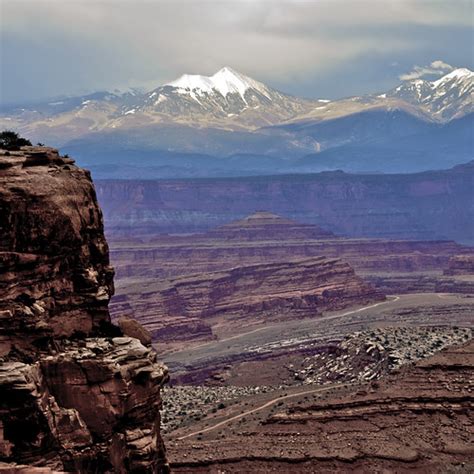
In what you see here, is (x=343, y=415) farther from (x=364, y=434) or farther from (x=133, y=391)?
(x=133, y=391)

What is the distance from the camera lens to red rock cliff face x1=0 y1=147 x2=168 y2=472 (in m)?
33.8

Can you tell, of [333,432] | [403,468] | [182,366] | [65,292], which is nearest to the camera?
[65,292]

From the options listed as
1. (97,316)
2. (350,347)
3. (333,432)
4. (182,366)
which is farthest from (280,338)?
(97,316)

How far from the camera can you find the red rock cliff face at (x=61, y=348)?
111 feet

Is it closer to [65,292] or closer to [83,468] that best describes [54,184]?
[65,292]

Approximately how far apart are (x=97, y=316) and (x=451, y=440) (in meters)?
24.7

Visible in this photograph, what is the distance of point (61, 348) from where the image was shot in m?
36.4

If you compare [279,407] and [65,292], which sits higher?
[65,292]

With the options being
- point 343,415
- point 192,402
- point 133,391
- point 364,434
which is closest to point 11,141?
point 133,391

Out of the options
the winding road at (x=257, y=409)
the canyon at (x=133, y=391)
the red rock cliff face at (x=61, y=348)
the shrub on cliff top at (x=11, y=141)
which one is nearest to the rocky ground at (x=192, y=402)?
the canyon at (x=133, y=391)

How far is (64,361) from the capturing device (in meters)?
35.6

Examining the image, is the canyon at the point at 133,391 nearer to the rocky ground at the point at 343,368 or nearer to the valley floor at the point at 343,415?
the valley floor at the point at 343,415

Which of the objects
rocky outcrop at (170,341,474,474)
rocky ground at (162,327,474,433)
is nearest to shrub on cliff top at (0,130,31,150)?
rocky outcrop at (170,341,474,474)

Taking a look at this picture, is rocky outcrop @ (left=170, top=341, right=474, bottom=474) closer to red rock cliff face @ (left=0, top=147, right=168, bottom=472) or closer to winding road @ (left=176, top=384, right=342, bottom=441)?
winding road @ (left=176, top=384, right=342, bottom=441)
